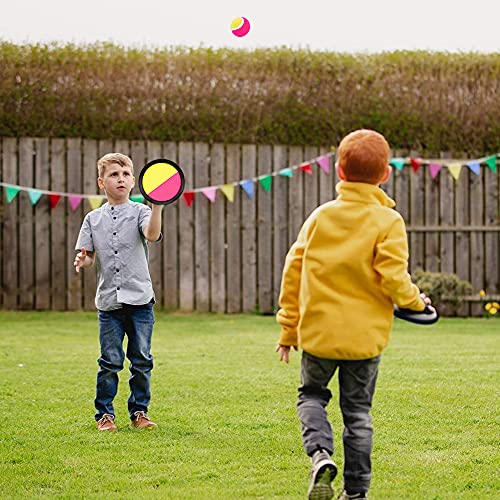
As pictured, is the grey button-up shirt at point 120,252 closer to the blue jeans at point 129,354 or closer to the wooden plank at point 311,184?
the blue jeans at point 129,354

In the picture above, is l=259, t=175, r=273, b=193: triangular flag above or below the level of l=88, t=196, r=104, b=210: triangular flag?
above

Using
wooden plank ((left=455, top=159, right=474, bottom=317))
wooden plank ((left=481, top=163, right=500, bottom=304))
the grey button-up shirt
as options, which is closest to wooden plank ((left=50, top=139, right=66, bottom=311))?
wooden plank ((left=455, top=159, right=474, bottom=317))

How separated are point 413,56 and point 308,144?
6.74 ft

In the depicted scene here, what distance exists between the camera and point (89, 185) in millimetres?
11570

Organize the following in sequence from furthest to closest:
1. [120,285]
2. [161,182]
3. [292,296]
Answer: [120,285] < [161,182] < [292,296]

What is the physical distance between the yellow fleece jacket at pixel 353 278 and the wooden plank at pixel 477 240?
8866 millimetres

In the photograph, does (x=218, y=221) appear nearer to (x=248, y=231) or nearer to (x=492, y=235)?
(x=248, y=231)

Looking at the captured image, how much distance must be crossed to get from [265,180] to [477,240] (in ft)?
9.08

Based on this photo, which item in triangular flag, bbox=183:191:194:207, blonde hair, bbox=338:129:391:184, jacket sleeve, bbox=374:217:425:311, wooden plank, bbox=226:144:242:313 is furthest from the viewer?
wooden plank, bbox=226:144:242:313

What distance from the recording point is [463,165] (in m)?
12.2

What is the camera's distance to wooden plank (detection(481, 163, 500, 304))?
12344 millimetres

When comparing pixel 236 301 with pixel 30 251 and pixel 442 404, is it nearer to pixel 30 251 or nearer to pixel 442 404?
pixel 30 251

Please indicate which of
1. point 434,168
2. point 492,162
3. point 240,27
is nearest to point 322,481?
point 240,27

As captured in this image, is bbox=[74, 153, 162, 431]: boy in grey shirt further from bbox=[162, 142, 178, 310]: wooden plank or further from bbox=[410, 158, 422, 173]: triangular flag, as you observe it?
bbox=[410, 158, 422, 173]: triangular flag
